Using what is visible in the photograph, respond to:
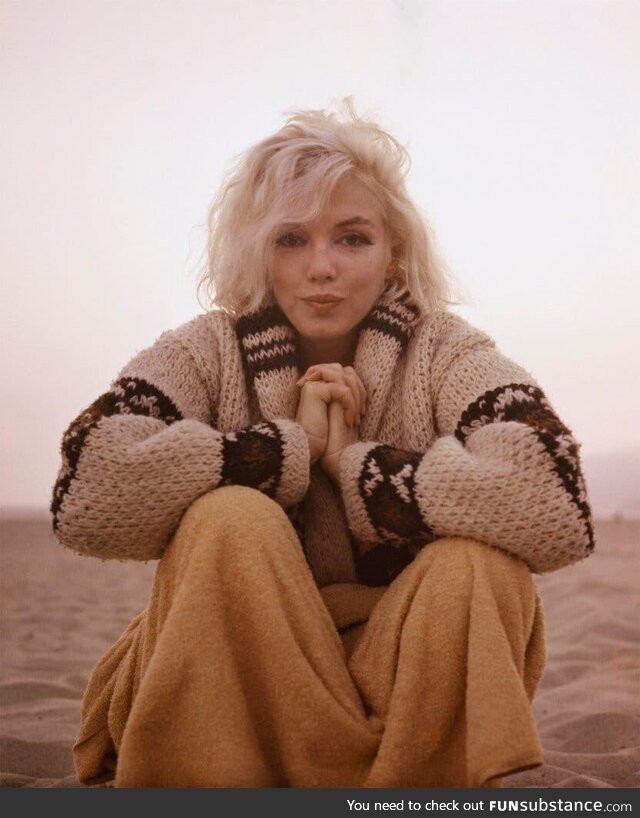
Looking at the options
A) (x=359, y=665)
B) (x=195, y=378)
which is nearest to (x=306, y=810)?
(x=359, y=665)

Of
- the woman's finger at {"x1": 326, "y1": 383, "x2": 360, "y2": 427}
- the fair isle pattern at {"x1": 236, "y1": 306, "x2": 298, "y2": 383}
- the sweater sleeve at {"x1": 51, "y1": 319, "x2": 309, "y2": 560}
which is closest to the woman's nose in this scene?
the fair isle pattern at {"x1": 236, "y1": 306, "x2": 298, "y2": 383}

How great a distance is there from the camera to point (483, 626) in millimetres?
1290

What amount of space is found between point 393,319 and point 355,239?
0.19m

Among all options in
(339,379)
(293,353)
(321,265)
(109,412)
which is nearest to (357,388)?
(339,379)

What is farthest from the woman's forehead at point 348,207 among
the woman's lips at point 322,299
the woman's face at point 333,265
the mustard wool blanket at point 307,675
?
the mustard wool blanket at point 307,675

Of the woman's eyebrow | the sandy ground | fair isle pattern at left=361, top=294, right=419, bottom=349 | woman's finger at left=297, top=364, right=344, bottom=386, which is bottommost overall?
the sandy ground

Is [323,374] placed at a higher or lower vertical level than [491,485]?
higher

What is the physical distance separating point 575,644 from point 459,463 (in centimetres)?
218

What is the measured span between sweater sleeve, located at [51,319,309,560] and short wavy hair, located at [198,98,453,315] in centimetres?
44

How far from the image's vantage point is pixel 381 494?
1508 mm

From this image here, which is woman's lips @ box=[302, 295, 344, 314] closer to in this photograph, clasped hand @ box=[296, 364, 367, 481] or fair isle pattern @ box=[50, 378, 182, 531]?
clasped hand @ box=[296, 364, 367, 481]

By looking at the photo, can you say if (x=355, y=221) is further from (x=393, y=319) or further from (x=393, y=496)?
(x=393, y=496)

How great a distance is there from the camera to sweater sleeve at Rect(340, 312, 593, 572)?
1.39 m

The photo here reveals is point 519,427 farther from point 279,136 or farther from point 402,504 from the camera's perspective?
point 279,136
